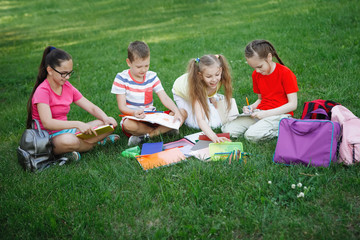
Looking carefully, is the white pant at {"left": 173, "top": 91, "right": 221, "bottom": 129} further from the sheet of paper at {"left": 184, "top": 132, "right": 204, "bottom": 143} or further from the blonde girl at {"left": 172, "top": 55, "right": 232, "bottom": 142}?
the sheet of paper at {"left": 184, "top": 132, "right": 204, "bottom": 143}

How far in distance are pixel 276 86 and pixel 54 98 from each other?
2.52 metres

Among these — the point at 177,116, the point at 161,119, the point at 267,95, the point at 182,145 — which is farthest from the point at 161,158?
the point at 267,95

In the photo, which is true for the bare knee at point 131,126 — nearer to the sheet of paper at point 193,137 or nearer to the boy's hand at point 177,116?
the boy's hand at point 177,116

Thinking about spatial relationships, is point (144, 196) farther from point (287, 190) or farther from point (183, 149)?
point (287, 190)

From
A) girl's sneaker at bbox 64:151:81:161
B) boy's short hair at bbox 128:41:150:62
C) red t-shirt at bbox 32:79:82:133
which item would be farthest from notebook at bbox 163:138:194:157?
red t-shirt at bbox 32:79:82:133

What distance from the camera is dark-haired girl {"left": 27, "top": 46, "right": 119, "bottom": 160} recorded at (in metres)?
3.50

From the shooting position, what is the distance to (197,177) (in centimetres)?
288

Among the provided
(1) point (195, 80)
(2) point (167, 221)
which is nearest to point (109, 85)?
(1) point (195, 80)

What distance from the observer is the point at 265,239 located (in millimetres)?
2172

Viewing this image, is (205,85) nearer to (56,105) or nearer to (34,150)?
(56,105)

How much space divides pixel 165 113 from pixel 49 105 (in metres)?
1.36

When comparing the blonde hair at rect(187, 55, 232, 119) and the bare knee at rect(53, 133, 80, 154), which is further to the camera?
the blonde hair at rect(187, 55, 232, 119)

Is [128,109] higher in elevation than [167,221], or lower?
higher

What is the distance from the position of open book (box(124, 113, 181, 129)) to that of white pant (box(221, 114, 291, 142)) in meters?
0.62
